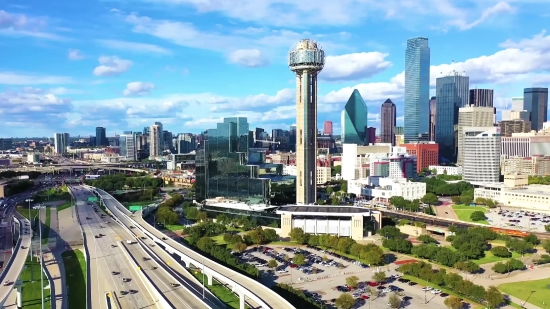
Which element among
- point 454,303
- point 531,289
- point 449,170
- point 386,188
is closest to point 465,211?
point 386,188

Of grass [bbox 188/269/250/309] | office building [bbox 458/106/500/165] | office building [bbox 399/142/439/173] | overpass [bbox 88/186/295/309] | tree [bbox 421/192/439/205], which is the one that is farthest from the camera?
office building [bbox 458/106/500/165]

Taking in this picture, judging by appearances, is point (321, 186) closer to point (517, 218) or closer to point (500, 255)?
point (517, 218)

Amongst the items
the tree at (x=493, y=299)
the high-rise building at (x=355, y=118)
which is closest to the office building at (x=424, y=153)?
the high-rise building at (x=355, y=118)

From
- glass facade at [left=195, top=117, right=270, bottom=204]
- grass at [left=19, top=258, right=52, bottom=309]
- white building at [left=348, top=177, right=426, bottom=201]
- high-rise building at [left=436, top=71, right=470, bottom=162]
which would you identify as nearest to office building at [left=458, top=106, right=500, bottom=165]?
high-rise building at [left=436, top=71, right=470, bottom=162]

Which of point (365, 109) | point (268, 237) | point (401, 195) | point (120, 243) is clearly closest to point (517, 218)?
point (401, 195)

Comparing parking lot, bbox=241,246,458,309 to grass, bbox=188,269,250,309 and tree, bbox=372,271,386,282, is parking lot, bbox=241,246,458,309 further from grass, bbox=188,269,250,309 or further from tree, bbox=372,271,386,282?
grass, bbox=188,269,250,309

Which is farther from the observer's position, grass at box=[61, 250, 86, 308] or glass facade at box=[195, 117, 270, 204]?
glass facade at box=[195, 117, 270, 204]

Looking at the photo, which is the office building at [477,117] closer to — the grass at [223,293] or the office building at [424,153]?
the office building at [424,153]
